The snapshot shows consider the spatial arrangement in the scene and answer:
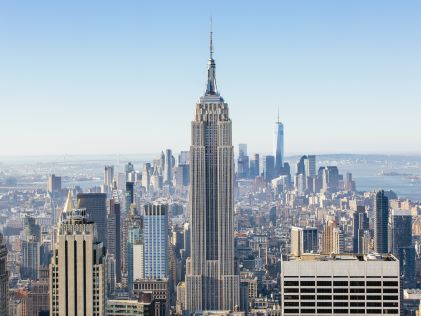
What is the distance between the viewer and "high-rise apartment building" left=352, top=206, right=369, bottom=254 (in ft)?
84.8

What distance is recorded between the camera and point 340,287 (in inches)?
443

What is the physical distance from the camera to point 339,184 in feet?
88.8

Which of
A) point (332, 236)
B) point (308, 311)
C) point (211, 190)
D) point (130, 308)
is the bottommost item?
point (130, 308)

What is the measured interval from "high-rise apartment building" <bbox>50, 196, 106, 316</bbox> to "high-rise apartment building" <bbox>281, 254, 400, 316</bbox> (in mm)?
3215

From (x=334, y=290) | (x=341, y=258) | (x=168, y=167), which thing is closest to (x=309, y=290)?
(x=334, y=290)

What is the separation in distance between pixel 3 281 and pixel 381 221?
50.8 ft

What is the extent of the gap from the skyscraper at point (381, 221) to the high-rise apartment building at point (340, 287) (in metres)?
14.1

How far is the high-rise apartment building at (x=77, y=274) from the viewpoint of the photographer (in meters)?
13.1

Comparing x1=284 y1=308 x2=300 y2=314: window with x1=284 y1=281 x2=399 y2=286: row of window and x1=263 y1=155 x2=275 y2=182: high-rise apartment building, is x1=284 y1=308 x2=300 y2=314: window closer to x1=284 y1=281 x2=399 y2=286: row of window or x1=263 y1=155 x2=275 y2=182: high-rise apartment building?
x1=284 y1=281 x2=399 y2=286: row of window

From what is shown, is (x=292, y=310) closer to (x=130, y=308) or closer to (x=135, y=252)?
(x=130, y=308)

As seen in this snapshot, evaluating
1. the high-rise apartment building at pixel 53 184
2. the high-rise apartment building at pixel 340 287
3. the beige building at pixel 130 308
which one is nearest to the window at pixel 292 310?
the high-rise apartment building at pixel 340 287

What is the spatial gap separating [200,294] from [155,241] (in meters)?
2.43

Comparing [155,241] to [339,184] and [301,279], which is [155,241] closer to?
[339,184]

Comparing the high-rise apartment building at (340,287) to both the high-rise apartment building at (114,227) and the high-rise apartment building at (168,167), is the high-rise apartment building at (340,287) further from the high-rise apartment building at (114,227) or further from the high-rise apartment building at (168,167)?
the high-rise apartment building at (114,227)
